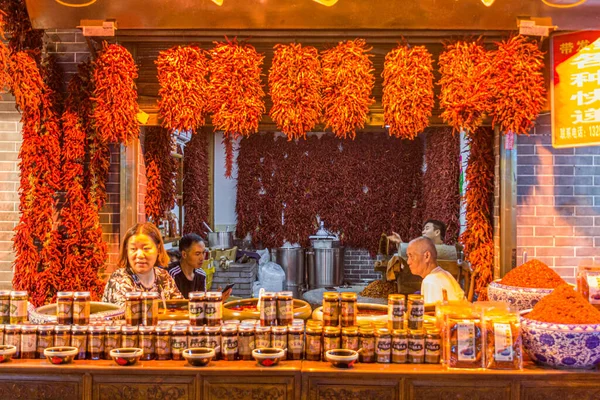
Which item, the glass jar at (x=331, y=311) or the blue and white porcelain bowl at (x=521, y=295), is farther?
the blue and white porcelain bowl at (x=521, y=295)

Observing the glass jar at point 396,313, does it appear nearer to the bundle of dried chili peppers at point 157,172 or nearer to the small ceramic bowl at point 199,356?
the small ceramic bowl at point 199,356

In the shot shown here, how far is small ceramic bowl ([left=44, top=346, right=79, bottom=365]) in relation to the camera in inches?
114

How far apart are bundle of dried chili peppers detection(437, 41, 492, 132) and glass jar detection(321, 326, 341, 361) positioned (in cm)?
210

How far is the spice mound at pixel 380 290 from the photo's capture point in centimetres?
724

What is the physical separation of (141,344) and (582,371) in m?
2.38

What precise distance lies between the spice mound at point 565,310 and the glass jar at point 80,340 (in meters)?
2.48

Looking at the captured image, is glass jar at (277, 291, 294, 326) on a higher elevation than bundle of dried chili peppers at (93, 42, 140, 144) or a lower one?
lower

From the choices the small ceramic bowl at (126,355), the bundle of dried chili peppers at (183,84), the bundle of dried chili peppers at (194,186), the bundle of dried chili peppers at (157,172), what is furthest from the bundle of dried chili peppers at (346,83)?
the bundle of dried chili peppers at (194,186)

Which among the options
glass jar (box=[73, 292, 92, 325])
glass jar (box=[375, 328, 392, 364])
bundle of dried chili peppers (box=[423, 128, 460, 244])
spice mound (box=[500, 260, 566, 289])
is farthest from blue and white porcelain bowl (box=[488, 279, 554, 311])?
bundle of dried chili peppers (box=[423, 128, 460, 244])

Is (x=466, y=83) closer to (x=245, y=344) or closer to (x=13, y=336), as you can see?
(x=245, y=344)

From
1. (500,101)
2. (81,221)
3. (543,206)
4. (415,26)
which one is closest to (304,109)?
(415,26)

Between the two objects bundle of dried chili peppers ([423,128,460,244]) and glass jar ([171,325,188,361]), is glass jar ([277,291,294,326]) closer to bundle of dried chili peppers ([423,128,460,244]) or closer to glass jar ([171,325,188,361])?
glass jar ([171,325,188,361])

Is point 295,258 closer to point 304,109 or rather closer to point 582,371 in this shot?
point 304,109

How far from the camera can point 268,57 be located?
5000mm
